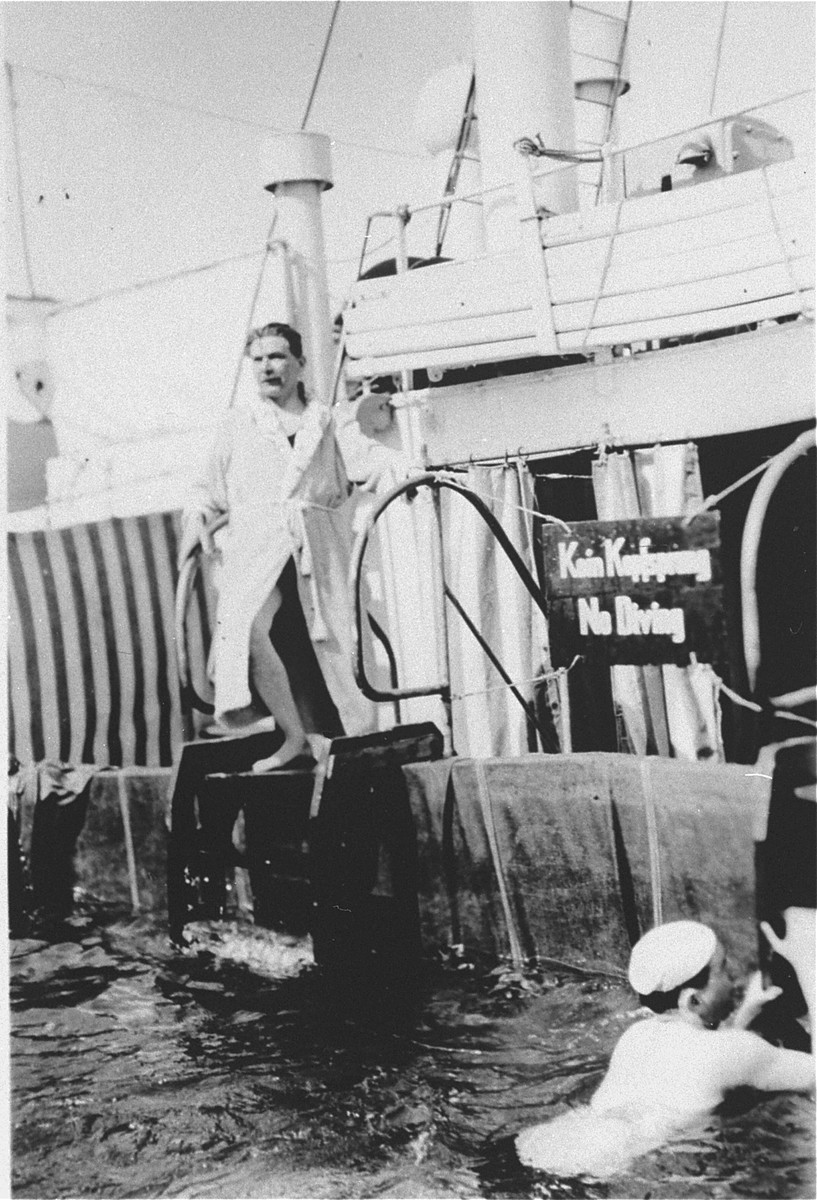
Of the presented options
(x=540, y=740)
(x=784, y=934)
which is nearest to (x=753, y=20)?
(x=540, y=740)

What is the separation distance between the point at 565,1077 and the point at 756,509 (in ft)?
7.62

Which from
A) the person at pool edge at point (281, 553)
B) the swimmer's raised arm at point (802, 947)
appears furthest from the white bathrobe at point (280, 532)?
the swimmer's raised arm at point (802, 947)

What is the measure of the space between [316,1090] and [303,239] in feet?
22.3

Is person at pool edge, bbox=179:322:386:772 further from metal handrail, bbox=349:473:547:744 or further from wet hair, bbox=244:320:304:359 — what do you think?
metal handrail, bbox=349:473:547:744

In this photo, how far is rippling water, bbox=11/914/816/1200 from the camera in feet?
12.2

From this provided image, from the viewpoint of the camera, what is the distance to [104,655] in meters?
7.91

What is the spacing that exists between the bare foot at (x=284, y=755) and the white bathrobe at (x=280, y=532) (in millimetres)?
271

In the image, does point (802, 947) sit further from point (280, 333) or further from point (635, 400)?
point (280, 333)

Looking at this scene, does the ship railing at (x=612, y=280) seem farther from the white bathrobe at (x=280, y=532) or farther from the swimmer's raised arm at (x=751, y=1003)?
the swimmer's raised arm at (x=751, y=1003)

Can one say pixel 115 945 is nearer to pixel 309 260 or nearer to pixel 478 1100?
pixel 478 1100

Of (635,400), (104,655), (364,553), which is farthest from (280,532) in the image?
(104,655)

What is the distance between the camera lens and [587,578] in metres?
4.30

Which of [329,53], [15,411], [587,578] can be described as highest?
[329,53]

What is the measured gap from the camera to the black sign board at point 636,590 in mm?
4012
